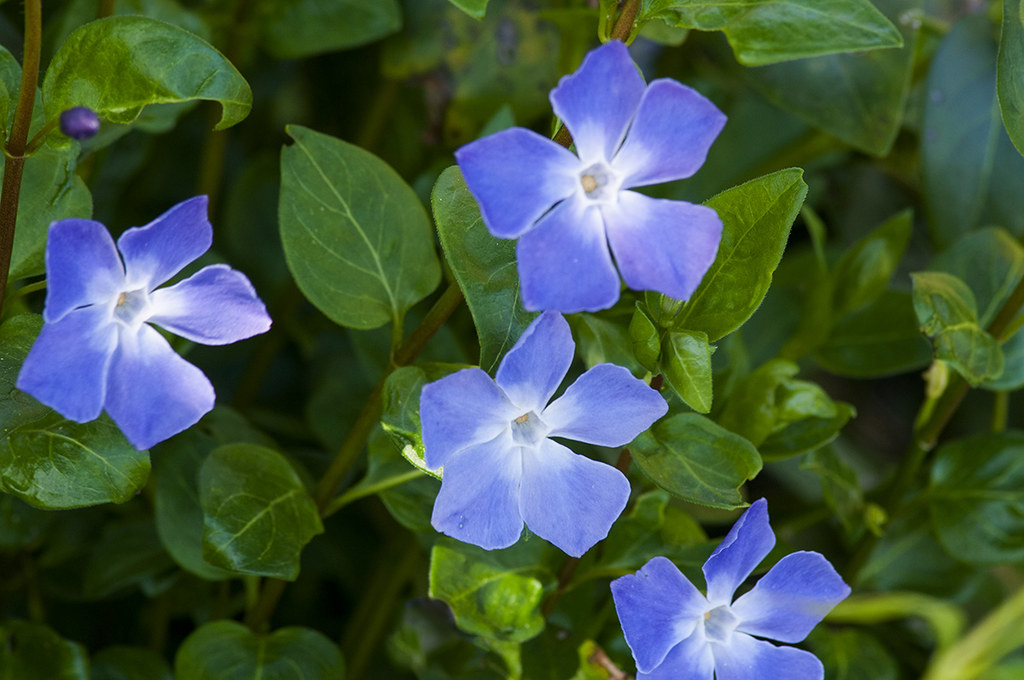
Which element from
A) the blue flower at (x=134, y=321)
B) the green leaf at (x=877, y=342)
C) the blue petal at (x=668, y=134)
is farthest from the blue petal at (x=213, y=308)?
the green leaf at (x=877, y=342)

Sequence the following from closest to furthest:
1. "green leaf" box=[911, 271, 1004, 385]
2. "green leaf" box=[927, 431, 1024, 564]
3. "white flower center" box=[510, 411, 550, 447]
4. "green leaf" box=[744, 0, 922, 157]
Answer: "white flower center" box=[510, 411, 550, 447] → "green leaf" box=[911, 271, 1004, 385] → "green leaf" box=[927, 431, 1024, 564] → "green leaf" box=[744, 0, 922, 157]

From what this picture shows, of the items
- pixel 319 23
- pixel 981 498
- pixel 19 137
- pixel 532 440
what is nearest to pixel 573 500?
pixel 532 440

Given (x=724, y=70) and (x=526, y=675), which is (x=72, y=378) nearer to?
(x=526, y=675)

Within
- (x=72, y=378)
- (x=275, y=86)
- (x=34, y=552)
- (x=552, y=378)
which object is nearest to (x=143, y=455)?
(x=72, y=378)

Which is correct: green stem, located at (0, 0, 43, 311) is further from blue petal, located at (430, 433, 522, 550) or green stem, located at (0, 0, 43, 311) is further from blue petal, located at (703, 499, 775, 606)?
blue petal, located at (703, 499, 775, 606)

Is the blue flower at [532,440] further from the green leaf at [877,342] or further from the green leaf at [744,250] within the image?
the green leaf at [877,342]

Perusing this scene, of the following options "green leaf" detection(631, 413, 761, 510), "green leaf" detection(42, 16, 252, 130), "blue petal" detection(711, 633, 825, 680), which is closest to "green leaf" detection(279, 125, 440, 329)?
"green leaf" detection(42, 16, 252, 130)

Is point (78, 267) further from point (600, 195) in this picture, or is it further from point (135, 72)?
point (600, 195)
